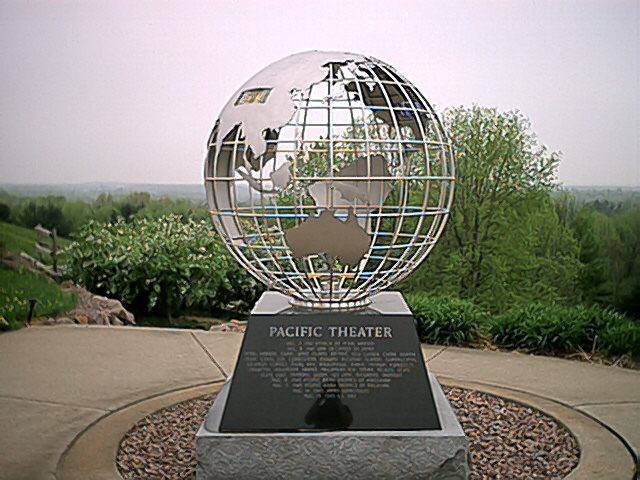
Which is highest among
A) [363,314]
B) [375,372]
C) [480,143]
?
[480,143]

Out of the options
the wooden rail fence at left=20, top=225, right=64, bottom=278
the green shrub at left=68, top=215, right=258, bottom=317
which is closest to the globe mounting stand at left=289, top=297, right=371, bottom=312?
the green shrub at left=68, top=215, right=258, bottom=317

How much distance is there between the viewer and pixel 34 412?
553cm

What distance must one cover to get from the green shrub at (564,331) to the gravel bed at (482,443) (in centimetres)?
186

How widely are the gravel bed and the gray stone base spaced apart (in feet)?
0.90

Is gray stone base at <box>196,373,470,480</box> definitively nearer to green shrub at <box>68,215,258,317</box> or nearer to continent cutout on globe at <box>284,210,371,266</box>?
continent cutout on globe at <box>284,210,371,266</box>

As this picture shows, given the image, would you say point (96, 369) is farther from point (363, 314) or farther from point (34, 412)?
point (363, 314)

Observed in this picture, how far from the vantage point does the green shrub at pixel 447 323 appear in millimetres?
7496

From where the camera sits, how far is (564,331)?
287 inches

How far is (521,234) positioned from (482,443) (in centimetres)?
378

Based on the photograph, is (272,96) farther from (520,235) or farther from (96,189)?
(96,189)

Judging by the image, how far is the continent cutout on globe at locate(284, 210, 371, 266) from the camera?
4062mm

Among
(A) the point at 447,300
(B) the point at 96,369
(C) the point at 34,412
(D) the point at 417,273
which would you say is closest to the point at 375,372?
(C) the point at 34,412

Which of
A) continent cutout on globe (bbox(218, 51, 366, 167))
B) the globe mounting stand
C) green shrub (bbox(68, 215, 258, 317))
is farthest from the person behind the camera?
green shrub (bbox(68, 215, 258, 317))

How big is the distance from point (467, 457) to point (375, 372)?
0.61 m
